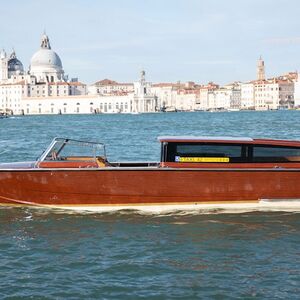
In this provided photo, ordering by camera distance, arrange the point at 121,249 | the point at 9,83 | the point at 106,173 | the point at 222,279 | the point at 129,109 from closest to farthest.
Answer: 1. the point at 222,279
2. the point at 121,249
3. the point at 106,173
4. the point at 129,109
5. the point at 9,83

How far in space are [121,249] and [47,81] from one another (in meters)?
165

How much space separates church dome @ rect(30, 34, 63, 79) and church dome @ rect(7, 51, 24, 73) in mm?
15296

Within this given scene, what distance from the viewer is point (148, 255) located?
8.87 metres

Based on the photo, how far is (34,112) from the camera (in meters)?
168

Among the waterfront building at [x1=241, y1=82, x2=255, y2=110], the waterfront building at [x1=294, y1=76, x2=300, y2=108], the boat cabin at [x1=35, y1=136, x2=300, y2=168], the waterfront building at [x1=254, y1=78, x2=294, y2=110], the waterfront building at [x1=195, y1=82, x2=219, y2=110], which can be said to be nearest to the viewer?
the boat cabin at [x1=35, y1=136, x2=300, y2=168]

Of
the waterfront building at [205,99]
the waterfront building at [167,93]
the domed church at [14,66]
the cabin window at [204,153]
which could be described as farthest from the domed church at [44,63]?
the cabin window at [204,153]

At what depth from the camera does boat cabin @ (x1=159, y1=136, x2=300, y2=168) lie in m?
11.0

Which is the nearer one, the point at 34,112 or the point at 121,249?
the point at 121,249

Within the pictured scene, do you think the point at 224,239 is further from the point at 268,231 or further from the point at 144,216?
the point at 144,216

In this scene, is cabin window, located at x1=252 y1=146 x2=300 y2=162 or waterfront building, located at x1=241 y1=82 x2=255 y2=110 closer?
cabin window, located at x1=252 y1=146 x2=300 y2=162

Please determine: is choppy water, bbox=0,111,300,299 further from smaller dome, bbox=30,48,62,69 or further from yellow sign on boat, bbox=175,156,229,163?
smaller dome, bbox=30,48,62,69

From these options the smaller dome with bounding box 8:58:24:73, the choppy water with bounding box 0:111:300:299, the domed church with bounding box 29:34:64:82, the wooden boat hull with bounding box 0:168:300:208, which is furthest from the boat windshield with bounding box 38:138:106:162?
the smaller dome with bounding box 8:58:24:73

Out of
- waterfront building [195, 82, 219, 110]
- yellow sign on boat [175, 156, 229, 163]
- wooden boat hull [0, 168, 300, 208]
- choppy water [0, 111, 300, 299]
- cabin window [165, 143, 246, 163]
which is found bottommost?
choppy water [0, 111, 300, 299]

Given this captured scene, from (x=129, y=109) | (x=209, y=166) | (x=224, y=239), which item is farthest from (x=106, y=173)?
(x=129, y=109)
